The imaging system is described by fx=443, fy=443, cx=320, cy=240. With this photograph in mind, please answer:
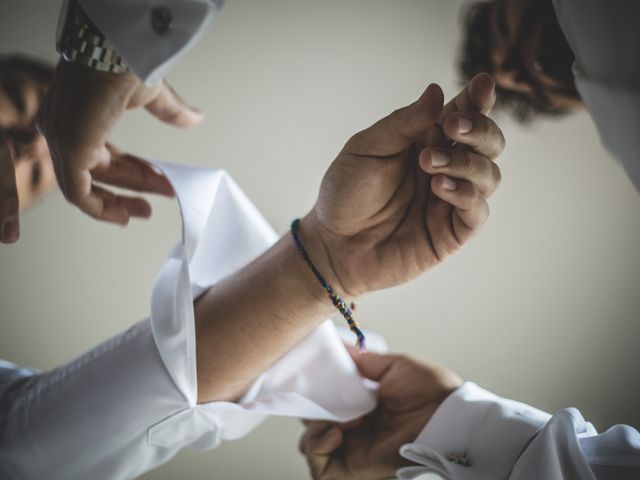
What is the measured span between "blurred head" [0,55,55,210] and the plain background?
0.05 metres

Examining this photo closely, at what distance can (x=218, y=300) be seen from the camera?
2.07 feet

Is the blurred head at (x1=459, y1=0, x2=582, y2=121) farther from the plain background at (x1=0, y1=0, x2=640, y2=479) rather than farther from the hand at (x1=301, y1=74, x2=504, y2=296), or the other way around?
the hand at (x1=301, y1=74, x2=504, y2=296)

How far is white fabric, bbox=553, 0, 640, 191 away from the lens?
0.30 meters

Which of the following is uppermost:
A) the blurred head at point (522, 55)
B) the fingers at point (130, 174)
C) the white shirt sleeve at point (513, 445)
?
the blurred head at point (522, 55)

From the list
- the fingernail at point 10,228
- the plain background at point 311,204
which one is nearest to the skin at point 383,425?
the plain background at point 311,204

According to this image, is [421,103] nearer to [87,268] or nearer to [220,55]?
[220,55]

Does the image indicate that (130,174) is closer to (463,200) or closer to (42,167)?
(42,167)

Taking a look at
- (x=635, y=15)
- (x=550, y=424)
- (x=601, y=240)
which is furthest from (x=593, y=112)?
(x=601, y=240)

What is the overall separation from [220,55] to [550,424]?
0.78 m

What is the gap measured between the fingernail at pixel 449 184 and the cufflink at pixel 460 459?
1.12 ft

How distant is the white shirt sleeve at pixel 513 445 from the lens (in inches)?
16.6

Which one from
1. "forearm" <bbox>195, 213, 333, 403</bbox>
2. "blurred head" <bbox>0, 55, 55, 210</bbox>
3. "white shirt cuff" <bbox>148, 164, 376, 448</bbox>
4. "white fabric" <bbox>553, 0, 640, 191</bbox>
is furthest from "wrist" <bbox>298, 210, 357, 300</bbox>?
"blurred head" <bbox>0, 55, 55, 210</bbox>

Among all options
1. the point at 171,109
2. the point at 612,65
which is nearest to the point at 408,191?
the point at 612,65

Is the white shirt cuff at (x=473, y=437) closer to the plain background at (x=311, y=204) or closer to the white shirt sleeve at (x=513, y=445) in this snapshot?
the white shirt sleeve at (x=513, y=445)
